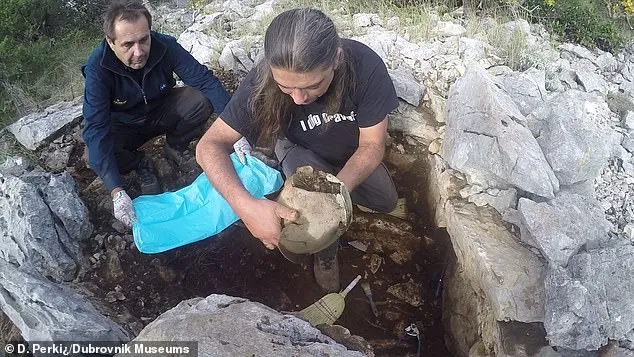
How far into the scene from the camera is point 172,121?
11.3 feet

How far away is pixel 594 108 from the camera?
10.6ft

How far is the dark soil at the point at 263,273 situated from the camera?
2.87 metres

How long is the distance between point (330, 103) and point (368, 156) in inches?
12.5

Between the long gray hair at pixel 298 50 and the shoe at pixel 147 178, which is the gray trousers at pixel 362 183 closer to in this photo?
the long gray hair at pixel 298 50

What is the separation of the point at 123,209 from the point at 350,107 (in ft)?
4.21

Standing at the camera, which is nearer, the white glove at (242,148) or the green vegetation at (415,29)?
the white glove at (242,148)

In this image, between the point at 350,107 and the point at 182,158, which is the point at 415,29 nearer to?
the point at 350,107

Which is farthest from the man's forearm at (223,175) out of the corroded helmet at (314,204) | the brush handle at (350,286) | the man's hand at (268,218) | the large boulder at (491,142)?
the large boulder at (491,142)

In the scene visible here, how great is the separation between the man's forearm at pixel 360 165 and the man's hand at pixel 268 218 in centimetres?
42

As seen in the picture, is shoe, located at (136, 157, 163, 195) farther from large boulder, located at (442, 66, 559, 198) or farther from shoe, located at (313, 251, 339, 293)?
large boulder, located at (442, 66, 559, 198)

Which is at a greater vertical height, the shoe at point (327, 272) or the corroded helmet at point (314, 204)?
the corroded helmet at point (314, 204)

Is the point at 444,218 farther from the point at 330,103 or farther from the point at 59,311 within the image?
the point at 59,311

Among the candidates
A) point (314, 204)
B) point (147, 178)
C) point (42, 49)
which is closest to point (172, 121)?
point (147, 178)

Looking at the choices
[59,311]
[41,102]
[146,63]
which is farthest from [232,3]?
[59,311]
